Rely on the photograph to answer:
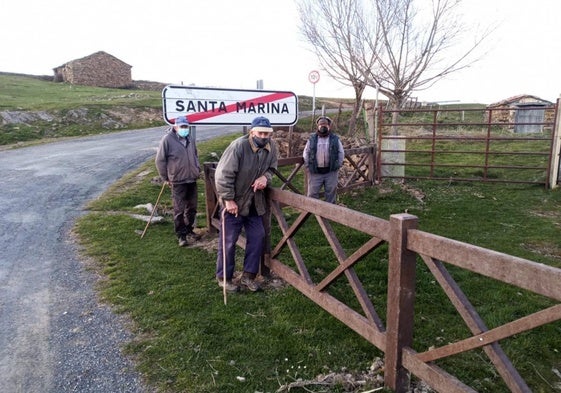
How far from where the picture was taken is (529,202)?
28.3 feet

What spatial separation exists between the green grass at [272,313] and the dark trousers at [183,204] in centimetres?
29

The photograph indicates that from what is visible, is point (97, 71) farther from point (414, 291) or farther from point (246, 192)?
point (414, 291)

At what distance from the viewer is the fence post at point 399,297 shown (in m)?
2.59

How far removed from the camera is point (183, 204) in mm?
5875

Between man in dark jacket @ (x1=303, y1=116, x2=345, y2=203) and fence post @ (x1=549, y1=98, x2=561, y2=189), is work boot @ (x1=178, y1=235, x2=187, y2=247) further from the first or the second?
fence post @ (x1=549, y1=98, x2=561, y2=189)

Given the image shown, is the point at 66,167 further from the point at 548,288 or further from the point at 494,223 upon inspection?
the point at 548,288

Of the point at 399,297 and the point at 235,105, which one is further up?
the point at 235,105

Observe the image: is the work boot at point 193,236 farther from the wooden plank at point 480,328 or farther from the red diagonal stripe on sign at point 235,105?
the wooden plank at point 480,328

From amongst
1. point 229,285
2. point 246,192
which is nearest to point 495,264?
point 246,192

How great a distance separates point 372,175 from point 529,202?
10.9 ft

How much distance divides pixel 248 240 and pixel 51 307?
81.3 inches

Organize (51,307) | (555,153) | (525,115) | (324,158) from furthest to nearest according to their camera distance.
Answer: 1. (525,115)
2. (555,153)
3. (324,158)
4. (51,307)

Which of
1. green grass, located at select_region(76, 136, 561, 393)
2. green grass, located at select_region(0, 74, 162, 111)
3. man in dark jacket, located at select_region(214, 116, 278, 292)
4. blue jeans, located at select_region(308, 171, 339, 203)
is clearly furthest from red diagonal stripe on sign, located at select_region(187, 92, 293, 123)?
green grass, located at select_region(0, 74, 162, 111)

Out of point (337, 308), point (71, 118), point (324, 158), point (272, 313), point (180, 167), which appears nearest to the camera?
point (337, 308)
